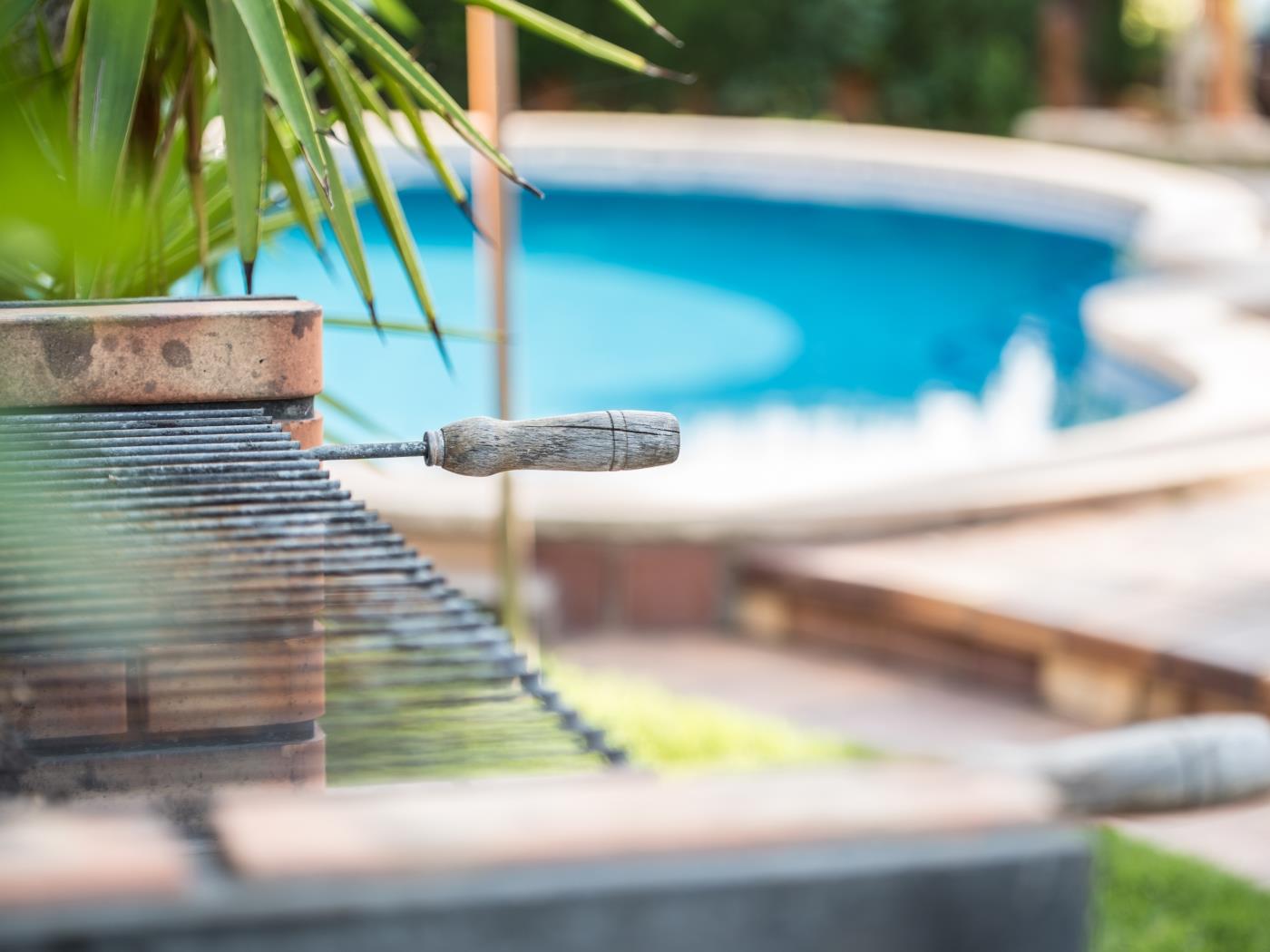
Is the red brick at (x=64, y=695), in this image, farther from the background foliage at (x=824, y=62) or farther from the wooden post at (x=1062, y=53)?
the wooden post at (x=1062, y=53)

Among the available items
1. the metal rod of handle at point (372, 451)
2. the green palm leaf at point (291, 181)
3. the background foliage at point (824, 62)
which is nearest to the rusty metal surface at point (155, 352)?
the metal rod of handle at point (372, 451)

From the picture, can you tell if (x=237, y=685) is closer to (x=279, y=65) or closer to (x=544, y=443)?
(x=544, y=443)

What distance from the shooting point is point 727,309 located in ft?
31.9

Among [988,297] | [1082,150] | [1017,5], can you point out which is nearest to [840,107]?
[1017,5]

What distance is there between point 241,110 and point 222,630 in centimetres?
66

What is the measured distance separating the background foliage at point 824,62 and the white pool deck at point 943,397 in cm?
121

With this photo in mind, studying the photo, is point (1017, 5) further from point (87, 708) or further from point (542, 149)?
point (87, 708)

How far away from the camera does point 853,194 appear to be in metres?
11.6

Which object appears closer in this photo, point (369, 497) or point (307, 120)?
point (307, 120)

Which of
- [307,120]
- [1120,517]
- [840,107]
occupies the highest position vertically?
[840,107]

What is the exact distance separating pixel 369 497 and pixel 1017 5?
13.4 m

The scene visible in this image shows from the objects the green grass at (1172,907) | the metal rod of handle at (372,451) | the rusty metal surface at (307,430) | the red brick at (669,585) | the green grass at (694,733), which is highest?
the rusty metal surface at (307,430)

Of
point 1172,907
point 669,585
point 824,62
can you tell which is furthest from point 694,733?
point 824,62

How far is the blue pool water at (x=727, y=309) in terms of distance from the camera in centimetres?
788
